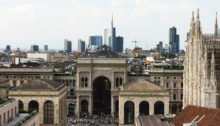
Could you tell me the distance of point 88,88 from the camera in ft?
481

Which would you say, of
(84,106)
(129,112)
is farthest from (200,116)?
(84,106)

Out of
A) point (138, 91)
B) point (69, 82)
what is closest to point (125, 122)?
point (138, 91)

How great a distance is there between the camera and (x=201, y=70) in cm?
7556

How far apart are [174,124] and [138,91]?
32391mm

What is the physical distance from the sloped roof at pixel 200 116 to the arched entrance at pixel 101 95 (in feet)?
280

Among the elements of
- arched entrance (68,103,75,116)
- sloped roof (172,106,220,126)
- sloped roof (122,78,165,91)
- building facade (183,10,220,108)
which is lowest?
arched entrance (68,103,75,116)

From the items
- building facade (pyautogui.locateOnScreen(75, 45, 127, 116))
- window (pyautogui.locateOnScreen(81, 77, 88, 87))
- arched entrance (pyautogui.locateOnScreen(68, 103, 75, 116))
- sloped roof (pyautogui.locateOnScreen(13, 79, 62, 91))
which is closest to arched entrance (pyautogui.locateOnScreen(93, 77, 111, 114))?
building facade (pyautogui.locateOnScreen(75, 45, 127, 116))

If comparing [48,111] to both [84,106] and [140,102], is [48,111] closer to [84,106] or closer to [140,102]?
[140,102]

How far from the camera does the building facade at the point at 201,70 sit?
72.4 m

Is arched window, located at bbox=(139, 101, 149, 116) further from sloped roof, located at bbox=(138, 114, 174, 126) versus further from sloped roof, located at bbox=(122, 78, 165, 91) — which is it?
sloped roof, located at bbox=(138, 114, 174, 126)

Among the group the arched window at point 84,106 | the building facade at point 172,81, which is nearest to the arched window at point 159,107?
the building facade at point 172,81

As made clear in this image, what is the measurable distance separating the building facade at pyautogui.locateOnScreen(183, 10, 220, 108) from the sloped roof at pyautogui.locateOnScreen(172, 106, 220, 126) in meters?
6.56

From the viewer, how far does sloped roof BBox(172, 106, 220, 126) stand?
56.2 m

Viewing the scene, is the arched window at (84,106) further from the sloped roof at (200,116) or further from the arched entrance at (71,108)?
the sloped roof at (200,116)
